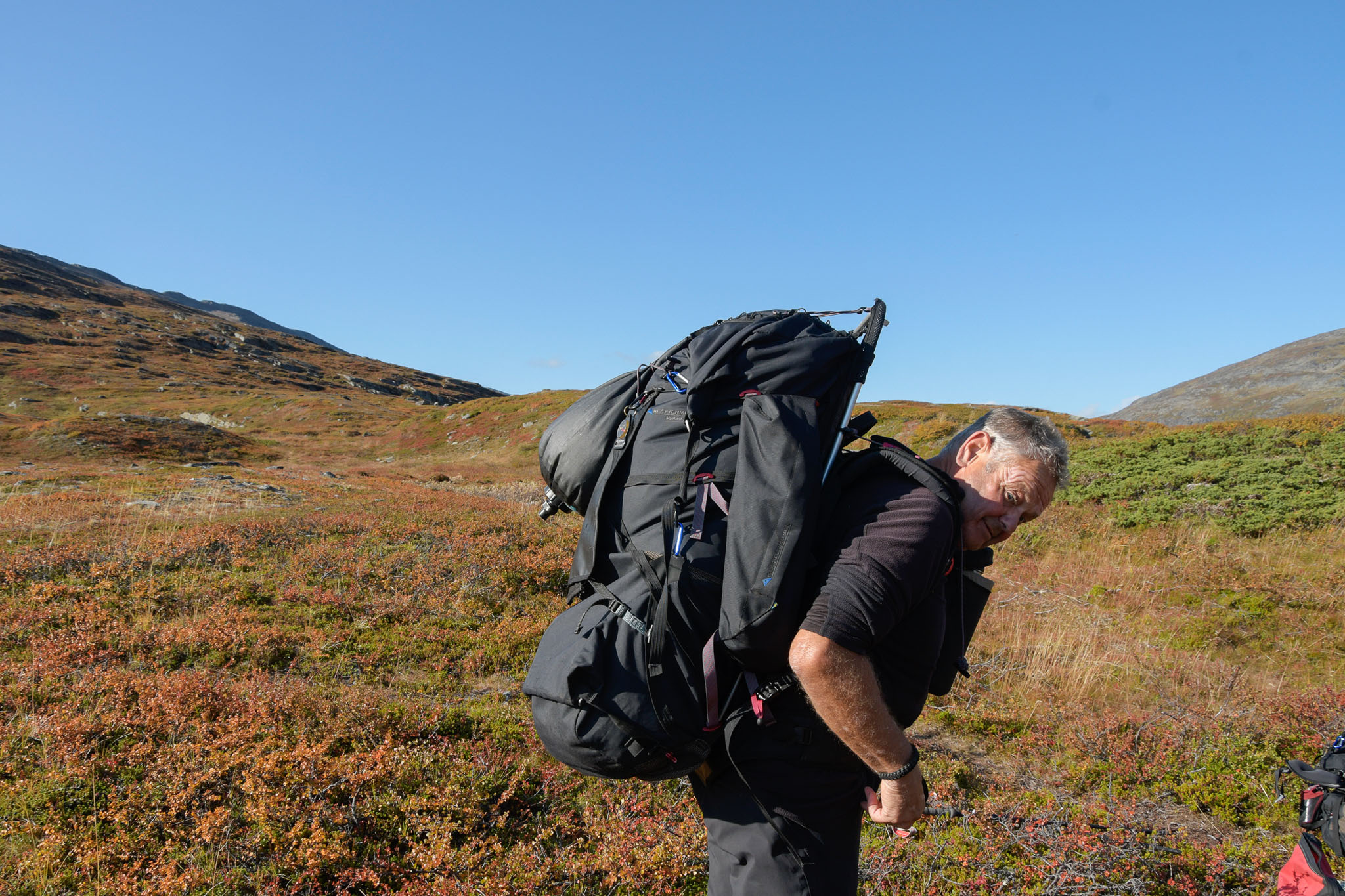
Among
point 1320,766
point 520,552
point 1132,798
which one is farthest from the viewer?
point 520,552

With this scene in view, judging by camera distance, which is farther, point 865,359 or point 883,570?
point 865,359

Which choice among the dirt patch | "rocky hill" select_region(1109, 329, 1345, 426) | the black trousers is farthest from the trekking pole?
"rocky hill" select_region(1109, 329, 1345, 426)

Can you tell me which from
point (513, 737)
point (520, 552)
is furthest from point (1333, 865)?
point (520, 552)

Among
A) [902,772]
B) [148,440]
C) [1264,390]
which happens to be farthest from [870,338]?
[1264,390]

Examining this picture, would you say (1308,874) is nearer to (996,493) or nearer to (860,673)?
(996,493)

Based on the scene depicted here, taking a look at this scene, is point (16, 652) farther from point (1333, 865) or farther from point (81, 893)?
point (1333, 865)

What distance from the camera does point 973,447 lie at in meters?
2.03

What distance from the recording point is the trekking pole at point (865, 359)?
187 centimetres

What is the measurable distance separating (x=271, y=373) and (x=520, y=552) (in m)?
75.5

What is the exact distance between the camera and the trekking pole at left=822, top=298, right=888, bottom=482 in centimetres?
187

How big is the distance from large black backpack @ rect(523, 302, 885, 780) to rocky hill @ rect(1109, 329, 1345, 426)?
113 ft

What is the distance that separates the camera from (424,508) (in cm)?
1271

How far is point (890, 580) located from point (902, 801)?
2.23 ft

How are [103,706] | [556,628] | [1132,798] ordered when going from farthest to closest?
[103,706] < [1132,798] < [556,628]
